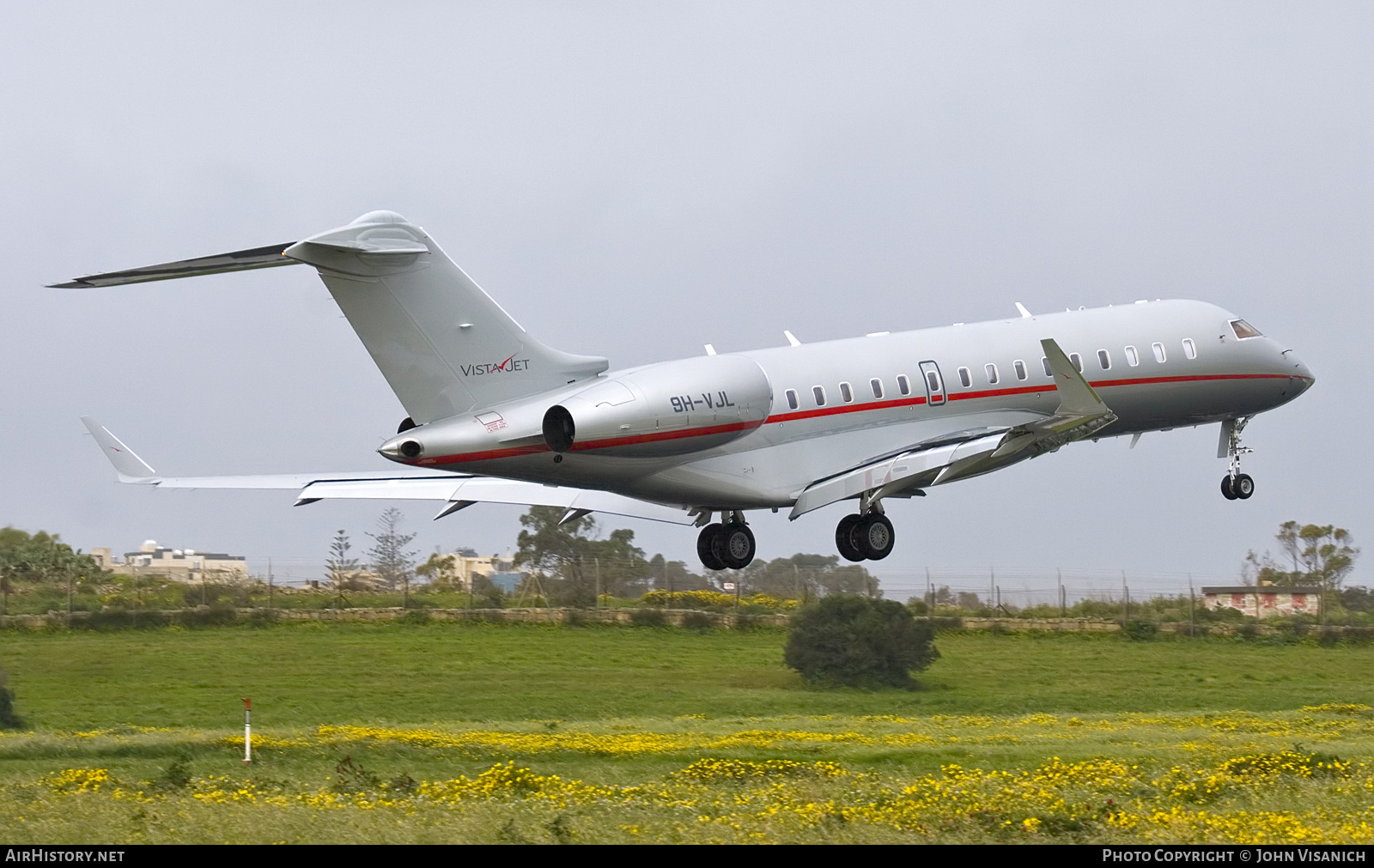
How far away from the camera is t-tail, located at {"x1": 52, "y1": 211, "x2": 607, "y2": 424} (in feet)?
81.9

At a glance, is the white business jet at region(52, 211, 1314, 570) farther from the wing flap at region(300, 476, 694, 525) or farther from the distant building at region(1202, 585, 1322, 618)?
the distant building at region(1202, 585, 1322, 618)

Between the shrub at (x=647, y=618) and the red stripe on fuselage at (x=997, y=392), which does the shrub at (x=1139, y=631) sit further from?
the red stripe on fuselage at (x=997, y=392)

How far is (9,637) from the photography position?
63.6m

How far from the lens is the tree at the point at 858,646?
56656 mm

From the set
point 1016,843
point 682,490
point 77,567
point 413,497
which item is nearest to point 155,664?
point 77,567

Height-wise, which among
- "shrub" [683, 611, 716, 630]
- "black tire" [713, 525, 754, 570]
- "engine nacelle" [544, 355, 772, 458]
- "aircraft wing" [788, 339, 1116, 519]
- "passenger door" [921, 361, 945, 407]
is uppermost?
"passenger door" [921, 361, 945, 407]

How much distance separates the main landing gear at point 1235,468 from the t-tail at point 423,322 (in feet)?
50.4

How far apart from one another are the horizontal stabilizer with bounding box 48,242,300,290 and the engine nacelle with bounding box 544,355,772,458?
458 centimetres

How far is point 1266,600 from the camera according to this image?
236 ft

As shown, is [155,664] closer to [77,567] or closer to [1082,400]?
[77,567]

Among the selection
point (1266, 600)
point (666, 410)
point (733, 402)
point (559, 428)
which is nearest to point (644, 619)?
point (1266, 600)

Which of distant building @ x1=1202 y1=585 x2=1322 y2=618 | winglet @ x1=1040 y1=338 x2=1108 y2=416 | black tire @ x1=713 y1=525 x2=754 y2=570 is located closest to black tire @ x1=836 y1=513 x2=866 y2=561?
black tire @ x1=713 y1=525 x2=754 y2=570

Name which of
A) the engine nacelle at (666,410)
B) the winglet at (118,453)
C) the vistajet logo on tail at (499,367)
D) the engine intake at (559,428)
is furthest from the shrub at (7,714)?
the engine nacelle at (666,410)

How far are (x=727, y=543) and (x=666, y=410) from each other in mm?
4628
